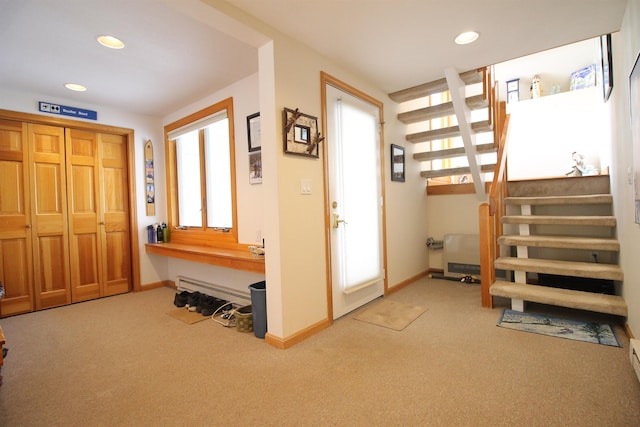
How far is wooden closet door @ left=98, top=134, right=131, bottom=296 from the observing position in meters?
3.89

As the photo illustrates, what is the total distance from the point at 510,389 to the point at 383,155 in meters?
2.48

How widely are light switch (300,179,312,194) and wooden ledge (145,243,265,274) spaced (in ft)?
2.32

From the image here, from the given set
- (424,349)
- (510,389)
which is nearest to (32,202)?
(424,349)

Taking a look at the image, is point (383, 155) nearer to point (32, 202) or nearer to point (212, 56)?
point (212, 56)

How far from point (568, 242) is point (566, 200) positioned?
0.57 metres

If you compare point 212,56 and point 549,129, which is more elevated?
point 212,56

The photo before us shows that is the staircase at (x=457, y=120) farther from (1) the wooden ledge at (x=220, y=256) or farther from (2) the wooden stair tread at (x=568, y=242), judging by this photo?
(1) the wooden ledge at (x=220, y=256)

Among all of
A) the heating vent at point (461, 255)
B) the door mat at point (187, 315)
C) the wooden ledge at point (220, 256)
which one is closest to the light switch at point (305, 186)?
the wooden ledge at point (220, 256)

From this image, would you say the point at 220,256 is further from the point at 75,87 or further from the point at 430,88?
the point at 430,88

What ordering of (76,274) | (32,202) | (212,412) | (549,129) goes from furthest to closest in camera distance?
(549,129) < (76,274) < (32,202) < (212,412)

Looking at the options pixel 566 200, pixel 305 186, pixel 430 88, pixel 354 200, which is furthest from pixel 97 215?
pixel 566 200

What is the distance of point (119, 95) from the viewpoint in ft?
11.4

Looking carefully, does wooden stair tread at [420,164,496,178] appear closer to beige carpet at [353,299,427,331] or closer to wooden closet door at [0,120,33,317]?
beige carpet at [353,299,427,331]

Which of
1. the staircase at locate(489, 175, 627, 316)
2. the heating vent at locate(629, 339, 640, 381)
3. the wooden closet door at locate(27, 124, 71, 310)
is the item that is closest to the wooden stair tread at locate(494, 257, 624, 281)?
the staircase at locate(489, 175, 627, 316)
